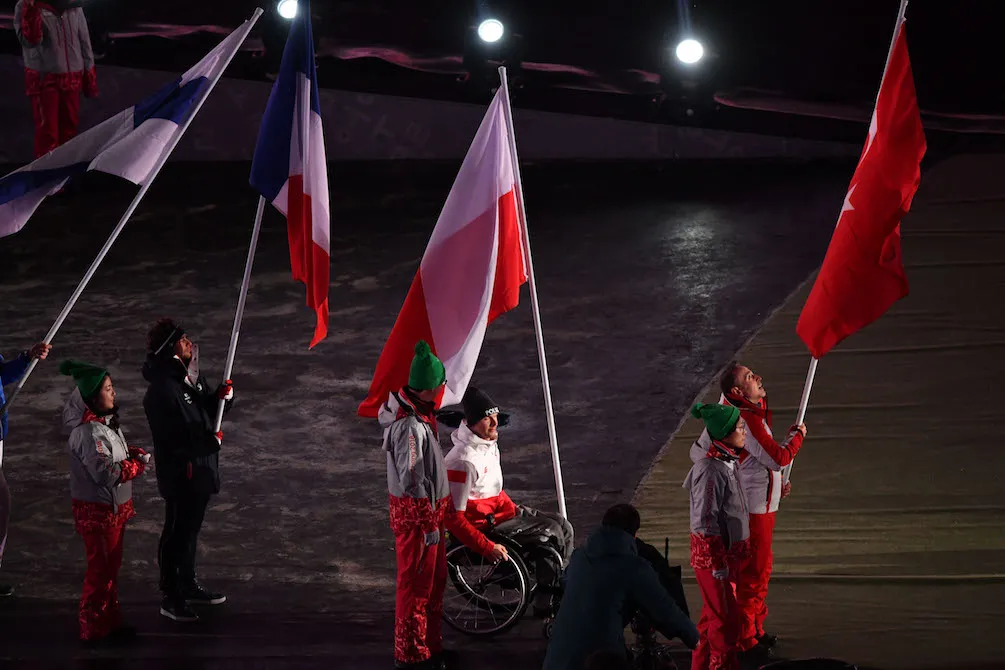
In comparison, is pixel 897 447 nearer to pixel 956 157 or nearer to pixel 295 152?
pixel 295 152

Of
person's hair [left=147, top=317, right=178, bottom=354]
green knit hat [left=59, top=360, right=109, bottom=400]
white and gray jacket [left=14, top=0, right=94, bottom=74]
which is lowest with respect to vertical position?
green knit hat [left=59, top=360, right=109, bottom=400]

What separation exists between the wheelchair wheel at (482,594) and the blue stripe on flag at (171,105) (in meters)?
3.09

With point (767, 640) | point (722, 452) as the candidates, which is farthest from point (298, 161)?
point (767, 640)

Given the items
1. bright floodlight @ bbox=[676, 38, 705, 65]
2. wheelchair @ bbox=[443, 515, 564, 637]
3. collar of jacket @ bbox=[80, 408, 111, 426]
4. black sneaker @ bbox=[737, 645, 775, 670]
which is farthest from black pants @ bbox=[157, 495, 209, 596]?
bright floodlight @ bbox=[676, 38, 705, 65]

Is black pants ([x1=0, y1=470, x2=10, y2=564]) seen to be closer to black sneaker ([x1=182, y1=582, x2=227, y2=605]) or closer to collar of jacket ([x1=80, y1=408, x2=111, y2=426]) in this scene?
collar of jacket ([x1=80, y1=408, x2=111, y2=426])

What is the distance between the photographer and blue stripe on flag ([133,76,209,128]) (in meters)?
8.70

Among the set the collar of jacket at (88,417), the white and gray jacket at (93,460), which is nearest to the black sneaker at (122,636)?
the white and gray jacket at (93,460)

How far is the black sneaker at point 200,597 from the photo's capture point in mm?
8414

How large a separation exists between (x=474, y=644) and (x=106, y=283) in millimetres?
7184

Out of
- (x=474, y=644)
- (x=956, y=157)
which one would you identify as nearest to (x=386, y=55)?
(x=956, y=157)

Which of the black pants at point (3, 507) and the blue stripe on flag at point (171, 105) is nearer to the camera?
the black pants at point (3, 507)

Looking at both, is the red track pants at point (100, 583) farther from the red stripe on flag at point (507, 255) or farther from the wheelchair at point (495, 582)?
the red stripe on flag at point (507, 255)

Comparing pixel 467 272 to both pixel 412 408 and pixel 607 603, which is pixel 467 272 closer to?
pixel 412 408

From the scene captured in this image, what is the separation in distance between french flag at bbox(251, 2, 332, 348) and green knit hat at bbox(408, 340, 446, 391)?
1.39m
